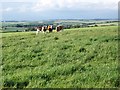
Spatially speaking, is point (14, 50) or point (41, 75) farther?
point (14, 50)

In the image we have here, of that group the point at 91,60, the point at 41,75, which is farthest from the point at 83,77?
the point at 91,60

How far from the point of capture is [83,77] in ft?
38.5

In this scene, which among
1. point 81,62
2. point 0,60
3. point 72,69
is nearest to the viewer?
point 72,69

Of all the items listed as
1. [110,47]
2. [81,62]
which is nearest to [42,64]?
[81,62]

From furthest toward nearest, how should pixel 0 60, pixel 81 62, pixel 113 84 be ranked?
1. pixel 0 60
2. pixel 81 62
3. pixel 113 84

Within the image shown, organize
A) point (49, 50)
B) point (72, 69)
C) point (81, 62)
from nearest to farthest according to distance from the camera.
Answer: point (72, 69)
point (81, 62)
point (49, 50)

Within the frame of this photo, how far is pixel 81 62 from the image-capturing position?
1427cm

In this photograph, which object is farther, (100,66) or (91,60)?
(91,60)

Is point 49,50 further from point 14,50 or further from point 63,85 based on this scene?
point 63,85

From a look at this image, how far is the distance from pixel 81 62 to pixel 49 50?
405 centimetres

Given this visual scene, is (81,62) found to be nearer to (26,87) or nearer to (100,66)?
(100,66)

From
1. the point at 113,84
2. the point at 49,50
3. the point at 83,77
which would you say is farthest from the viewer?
the point at 49,50

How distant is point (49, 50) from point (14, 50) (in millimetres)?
2309

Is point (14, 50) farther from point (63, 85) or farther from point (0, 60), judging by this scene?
point (63, 85)
